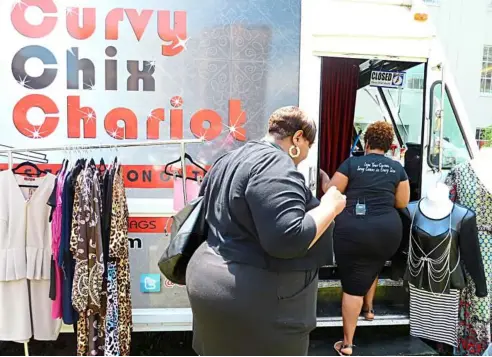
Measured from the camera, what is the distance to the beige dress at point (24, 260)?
259cm

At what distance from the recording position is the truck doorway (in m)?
4.23

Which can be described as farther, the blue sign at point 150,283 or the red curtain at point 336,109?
the red curtain at point 336,109

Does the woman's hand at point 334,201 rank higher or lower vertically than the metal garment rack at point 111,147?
lower

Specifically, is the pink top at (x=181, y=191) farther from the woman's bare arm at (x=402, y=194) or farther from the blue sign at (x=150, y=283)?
the woman's bare arm at (x=402, y=194)

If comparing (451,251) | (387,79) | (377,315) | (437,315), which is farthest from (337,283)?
(387,79)

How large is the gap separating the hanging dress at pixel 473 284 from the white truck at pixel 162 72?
1025 millimetres

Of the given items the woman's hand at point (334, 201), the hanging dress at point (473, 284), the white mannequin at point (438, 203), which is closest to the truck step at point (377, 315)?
the hanging dress at point (473, 284)

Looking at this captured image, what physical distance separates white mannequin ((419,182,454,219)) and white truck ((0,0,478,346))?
0.87 m

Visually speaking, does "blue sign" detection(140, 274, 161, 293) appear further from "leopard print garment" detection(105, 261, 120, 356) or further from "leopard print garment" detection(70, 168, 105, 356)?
"leopard print garment" detection(70, 168, 105, 356)

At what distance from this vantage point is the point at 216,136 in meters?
2.94

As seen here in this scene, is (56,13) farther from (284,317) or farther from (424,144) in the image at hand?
(424,144)

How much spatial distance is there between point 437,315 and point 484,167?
114cm

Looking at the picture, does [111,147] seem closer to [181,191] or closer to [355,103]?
[181,191]

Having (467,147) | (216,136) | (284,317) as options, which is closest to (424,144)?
(467,147)
